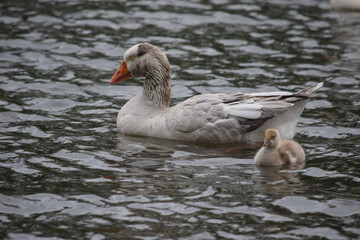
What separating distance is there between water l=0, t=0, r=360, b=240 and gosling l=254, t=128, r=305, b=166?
167 mm

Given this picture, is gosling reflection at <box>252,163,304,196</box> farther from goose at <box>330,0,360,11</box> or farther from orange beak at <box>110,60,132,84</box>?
goose at <box>330,0,360,11</box>

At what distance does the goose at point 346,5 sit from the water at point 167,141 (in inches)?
10.4

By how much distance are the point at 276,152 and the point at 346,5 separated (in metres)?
9.90

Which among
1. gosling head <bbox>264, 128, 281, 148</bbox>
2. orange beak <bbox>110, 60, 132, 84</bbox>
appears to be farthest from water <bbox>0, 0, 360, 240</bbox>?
orange beak <bbox>110, 60, 132, 84</bbox>

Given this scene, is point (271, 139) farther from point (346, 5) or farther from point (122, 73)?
point (346, 5)

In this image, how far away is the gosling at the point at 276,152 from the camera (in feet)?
25.6

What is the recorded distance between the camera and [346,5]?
16.3 meters

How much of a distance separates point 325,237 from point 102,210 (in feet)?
8.07

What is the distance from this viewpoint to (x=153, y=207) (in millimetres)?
6527

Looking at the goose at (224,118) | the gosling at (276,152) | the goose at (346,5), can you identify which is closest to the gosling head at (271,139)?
the gosling at (276,152)

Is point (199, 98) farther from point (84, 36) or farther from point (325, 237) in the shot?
point (84, 36)

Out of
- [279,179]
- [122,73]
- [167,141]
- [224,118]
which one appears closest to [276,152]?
[279,179]

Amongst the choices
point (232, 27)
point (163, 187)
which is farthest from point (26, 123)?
point (232, 27)

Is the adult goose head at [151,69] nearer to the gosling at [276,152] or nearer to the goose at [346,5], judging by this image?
the gosling at [276,152]
